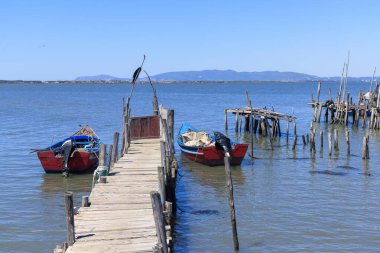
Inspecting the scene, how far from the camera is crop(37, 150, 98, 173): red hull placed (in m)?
22.7

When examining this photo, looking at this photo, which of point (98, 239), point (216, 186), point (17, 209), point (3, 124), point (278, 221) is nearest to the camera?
point (98, 239)

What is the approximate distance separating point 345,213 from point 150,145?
967cm

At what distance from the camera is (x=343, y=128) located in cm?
4266

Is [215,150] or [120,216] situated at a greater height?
[120,216]

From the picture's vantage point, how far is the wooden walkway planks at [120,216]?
10.1m

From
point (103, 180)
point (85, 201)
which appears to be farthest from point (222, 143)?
point (85, 201)

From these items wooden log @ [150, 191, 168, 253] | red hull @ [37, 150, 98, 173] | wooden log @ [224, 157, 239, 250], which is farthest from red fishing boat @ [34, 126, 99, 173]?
wooden log @ [150, 191, 168, 253]

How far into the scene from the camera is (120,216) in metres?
11.8

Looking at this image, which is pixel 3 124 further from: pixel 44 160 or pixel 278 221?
pixel 278 221

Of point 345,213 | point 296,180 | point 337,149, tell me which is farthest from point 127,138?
point 337,149

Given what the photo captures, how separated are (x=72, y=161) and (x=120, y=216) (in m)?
11.6

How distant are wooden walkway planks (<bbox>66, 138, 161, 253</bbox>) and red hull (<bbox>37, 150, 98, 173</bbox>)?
18.4 ft

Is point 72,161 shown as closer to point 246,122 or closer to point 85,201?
point 85,201

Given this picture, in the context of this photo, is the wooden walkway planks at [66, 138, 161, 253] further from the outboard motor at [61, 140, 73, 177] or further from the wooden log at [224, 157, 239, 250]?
the outboard motor at [61, 140, 73, 177]
